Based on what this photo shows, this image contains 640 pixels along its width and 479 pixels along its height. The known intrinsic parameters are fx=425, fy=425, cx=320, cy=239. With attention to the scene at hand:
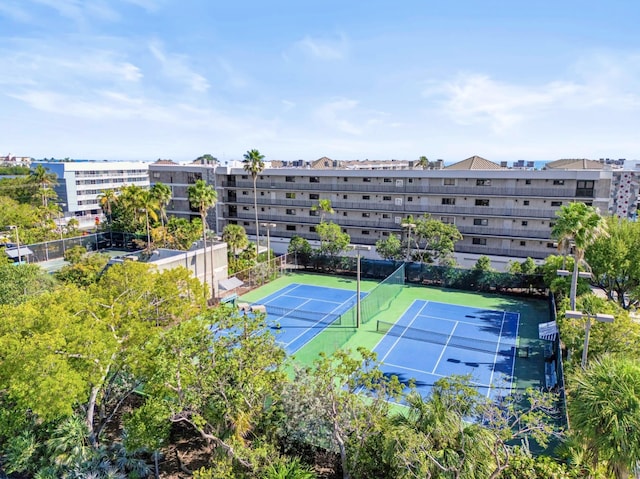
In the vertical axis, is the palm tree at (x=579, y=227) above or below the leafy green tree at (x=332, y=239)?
above

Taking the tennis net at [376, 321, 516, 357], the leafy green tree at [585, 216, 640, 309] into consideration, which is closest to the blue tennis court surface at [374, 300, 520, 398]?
the tennis net at [376, 321, 516, 357]

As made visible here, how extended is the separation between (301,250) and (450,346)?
2109 cm

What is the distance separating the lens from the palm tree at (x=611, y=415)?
32.7ft

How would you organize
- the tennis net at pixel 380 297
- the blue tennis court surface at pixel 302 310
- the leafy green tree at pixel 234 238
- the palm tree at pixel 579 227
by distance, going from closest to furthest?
the palm tree at pixel 579 227 < the blue tennis court surface at pixel 302 310 < the tennis net at pixel 380 297 < the leafy green tree at pixel 234 238

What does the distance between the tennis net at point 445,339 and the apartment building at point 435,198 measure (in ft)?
62.6

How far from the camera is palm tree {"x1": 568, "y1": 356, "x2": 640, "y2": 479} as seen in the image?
9.96 m

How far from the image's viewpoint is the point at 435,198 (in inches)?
1775

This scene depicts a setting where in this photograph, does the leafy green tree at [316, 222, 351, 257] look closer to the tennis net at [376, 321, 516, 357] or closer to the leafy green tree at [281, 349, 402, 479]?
the tennis net at [376, 321, 516, 357]

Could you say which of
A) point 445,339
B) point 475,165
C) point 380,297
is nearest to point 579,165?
point 475,165

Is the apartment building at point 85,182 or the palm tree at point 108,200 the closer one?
the palm tree at point 108,200

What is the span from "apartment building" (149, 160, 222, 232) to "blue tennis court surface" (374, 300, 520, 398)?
110 ft

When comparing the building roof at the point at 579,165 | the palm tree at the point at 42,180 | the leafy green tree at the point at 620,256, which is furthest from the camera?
the palm tree at the point at 42,180

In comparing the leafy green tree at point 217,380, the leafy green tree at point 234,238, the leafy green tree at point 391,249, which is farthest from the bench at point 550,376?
the leafy green tree at point 234,238

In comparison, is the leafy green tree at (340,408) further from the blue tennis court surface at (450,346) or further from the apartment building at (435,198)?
the apartment building at (435,198)
